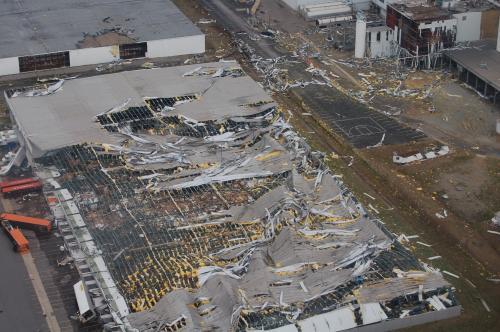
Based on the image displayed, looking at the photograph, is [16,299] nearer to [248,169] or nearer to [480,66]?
[248,169]

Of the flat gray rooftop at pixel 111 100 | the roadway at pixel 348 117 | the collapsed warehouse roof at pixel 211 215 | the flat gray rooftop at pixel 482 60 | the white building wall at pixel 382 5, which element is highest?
the white building wall at pixel 382 5

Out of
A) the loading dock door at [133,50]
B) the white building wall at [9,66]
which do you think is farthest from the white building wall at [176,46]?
the white building wall at [9,66]

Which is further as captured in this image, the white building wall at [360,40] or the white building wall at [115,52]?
the white building wall at [360,40]

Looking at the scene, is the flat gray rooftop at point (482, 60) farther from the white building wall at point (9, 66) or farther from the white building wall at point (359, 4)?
the white building wall at point (9, 66)

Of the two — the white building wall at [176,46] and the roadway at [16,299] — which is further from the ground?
the white building wall at [176,46]

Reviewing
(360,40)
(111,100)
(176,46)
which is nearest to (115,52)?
(176,46)

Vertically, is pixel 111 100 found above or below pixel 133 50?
above
